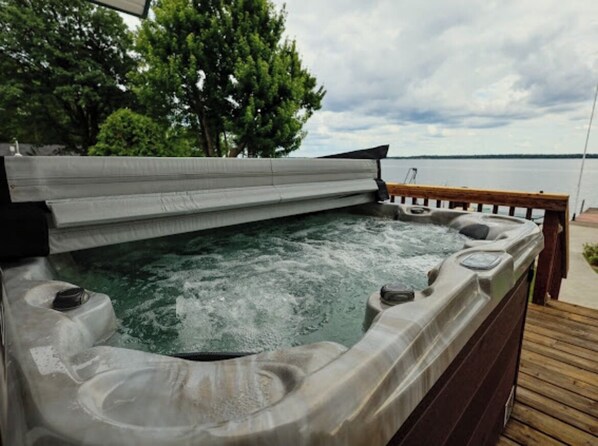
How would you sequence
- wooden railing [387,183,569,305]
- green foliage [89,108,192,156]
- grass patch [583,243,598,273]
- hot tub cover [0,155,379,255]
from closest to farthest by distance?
hot tub cover [0,155,379,255]
wooden railing [387,183,569,305]
green foliage [89,108,192,156]
grass patch [583,243,598,273]

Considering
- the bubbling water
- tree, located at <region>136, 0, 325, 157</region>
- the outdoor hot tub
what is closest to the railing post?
the bubbling water

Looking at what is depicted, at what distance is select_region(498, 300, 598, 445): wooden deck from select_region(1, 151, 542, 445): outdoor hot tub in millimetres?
177

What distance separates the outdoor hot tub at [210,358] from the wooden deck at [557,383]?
177 millimetres

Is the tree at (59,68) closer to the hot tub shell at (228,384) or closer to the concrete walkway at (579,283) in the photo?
the hot tub shell at (228,384)

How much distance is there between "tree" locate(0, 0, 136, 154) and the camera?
27.4 ft

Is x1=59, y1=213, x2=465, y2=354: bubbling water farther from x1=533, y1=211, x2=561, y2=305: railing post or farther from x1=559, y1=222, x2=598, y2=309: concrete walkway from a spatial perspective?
x1=559, y1=222, x2=598, y2=309: concrete walkway

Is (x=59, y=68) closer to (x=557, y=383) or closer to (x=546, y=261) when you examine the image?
(x=546, y=261)

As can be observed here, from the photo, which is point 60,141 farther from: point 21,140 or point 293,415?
point 293,415

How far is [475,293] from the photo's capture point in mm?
836

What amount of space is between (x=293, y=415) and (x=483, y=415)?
974 mm

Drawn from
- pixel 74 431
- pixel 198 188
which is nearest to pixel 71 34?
pixel 198 188

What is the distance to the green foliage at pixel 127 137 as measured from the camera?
5625 mm

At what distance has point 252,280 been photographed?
1.38 m

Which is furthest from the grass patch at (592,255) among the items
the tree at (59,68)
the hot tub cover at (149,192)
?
the tree at (59,68)
